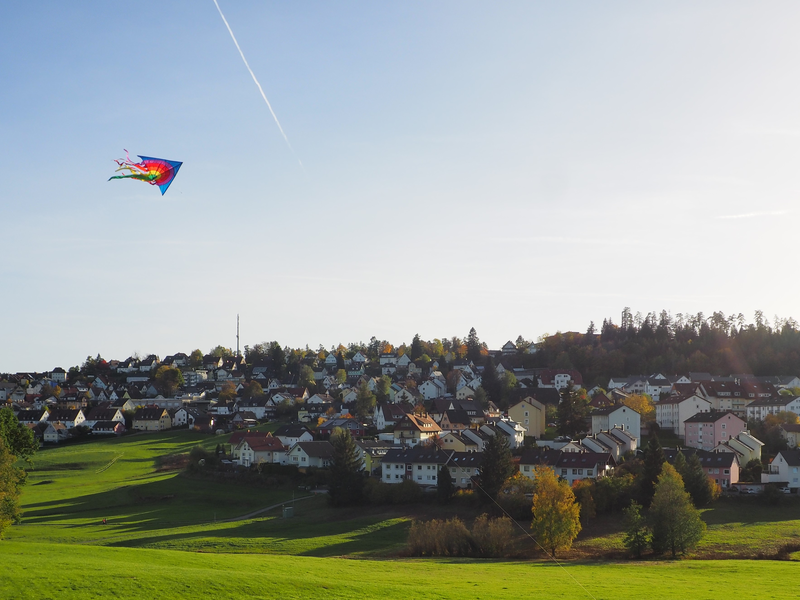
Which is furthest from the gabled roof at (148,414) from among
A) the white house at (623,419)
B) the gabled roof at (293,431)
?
the white house at (623,419)

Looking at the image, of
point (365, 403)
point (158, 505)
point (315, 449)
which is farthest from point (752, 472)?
point (365, 403)

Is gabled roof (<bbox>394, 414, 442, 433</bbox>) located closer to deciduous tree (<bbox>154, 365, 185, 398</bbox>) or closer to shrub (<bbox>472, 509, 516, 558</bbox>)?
shrub (<bbox>472, 509, 516, 558</bbox>)

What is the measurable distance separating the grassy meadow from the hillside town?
7.22 meters

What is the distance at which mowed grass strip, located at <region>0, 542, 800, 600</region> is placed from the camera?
23953 millimetres

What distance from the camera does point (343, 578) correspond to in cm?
2941

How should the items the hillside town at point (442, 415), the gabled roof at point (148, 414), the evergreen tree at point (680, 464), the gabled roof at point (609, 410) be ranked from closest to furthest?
1. the evergreen tree at point (680, 464)
2. the hillside town at point (442, 415)
3. the gabled roof at point (609, 410)
4. the gabled roof at point (148, 414)

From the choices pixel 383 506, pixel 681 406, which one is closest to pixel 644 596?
pixel 383 506

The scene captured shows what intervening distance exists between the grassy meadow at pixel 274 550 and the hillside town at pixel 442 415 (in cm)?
722

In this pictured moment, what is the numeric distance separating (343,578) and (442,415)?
6008 centimetres

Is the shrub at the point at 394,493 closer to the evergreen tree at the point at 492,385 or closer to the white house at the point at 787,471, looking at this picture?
the white house at the point at 787,471

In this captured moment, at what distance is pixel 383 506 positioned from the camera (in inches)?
2315

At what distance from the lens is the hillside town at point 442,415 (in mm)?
64375

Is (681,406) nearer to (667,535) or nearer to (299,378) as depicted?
(667,535)

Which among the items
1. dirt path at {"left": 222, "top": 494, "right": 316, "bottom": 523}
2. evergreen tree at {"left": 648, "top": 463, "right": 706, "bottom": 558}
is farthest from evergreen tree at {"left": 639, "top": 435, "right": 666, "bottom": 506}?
dirt path at {"left": 222, "top": 494, "right": 316, "bottom": 523}
